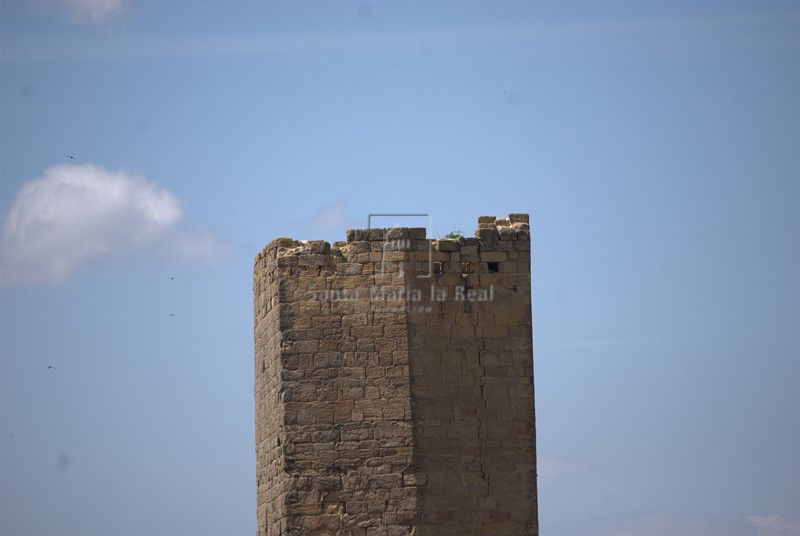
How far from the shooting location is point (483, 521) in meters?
16.6

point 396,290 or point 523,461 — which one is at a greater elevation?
point 396,290

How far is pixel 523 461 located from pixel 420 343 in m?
1.70

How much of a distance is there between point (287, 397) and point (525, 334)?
8.79 ft

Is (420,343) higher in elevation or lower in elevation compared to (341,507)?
higher

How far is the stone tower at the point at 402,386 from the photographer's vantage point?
16.5 metres

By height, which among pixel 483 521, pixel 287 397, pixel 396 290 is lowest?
pixel 483 521

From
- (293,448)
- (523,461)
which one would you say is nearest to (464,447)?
(523,461)

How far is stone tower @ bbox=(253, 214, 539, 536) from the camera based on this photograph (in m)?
16.5

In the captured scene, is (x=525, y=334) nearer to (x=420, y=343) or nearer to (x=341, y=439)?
(x=420, y=343)

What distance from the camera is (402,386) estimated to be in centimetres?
1659

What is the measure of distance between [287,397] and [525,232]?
126 inches

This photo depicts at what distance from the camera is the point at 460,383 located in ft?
55.2

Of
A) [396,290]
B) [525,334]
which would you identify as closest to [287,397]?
[396,290]

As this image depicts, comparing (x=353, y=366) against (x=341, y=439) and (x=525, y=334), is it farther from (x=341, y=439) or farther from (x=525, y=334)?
(x=525, y=334)
